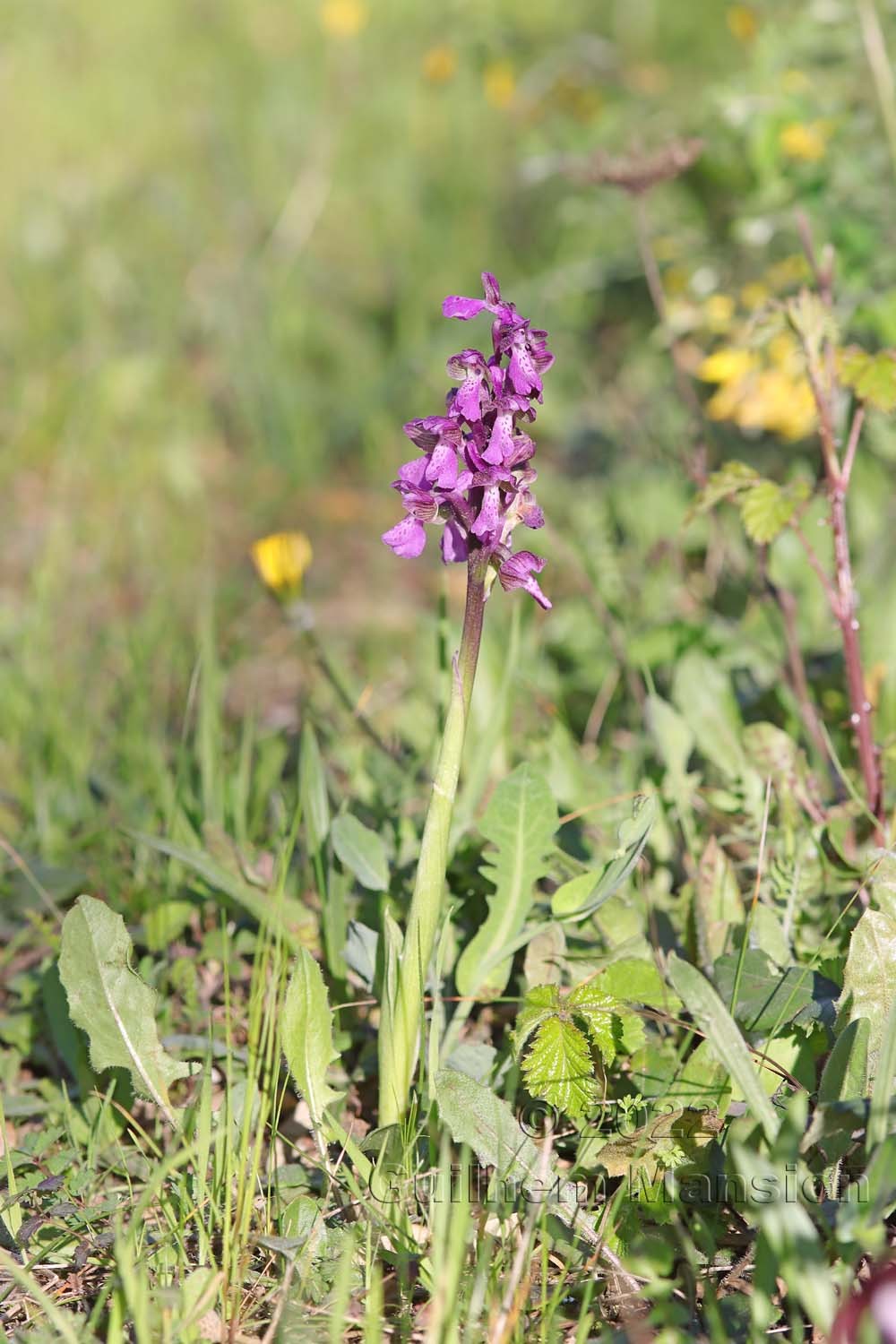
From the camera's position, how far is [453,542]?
1516 mm

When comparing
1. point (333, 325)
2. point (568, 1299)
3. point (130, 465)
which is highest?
point (333, 325)

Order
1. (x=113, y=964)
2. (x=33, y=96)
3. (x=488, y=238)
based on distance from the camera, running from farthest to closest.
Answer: (x=33, y=96), (x=488, y=238), (x=113, y=964)

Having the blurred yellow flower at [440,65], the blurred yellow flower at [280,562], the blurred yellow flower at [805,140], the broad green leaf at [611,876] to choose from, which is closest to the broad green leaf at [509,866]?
the broad green leaf at [611,876]

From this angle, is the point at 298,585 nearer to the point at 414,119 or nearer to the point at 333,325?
the point at 333,325

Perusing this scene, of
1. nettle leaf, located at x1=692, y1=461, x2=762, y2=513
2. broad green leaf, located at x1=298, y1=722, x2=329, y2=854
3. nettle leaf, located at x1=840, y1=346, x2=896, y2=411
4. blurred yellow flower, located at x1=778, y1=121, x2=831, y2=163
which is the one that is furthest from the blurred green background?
broad green leaf, located at x1=298, y1=722, x2=329, y2=854

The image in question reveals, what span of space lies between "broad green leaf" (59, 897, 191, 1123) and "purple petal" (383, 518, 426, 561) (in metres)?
0.68

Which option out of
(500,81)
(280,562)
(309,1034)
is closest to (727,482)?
(280,562)

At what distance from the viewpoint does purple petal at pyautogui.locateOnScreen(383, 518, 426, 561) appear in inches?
58.8

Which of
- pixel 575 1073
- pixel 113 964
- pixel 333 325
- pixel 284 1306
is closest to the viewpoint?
pixel 284 1306

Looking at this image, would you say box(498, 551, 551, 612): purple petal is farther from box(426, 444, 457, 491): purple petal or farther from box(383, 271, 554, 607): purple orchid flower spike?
box(426, 444, 457, 491): purple petal

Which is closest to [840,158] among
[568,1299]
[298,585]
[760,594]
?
[760,594]

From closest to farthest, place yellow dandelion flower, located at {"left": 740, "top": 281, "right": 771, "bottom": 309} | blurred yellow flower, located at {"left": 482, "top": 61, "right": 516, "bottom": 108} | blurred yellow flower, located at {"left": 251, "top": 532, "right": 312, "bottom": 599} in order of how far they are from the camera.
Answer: blurred yellow flower, located at {"left": 251, "top": 532, "right": 312, "bottom": 599} < yellow dandelion flower, located at {"left": 740, "top": 281, "right": 771, "bottom": 309} < blurred yellow flower, located at {"left": 482, "top": 61, "right": 516, "bottom": 108}

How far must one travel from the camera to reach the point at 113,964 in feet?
5.66

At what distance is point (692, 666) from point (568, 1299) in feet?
4.15
